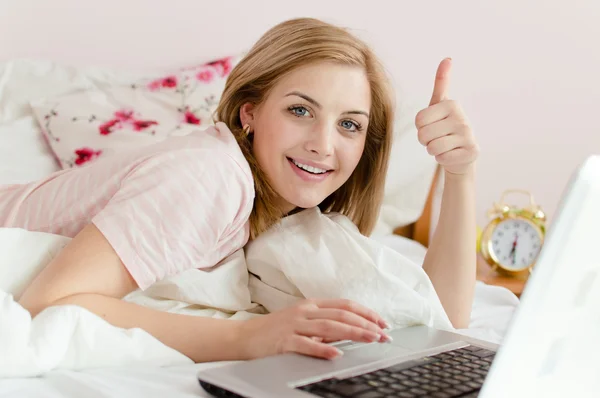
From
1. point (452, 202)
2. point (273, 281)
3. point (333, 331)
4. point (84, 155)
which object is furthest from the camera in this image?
point (84, 155)

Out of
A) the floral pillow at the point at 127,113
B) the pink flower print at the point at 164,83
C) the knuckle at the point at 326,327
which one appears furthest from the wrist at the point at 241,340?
the pink flower print at the point at 164,83

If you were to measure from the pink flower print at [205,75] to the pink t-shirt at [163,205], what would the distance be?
0.79 m

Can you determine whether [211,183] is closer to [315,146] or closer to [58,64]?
[315,146]

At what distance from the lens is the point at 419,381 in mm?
724

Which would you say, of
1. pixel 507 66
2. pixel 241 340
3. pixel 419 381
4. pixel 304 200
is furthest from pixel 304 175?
pixel 507 66

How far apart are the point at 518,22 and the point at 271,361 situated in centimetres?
193

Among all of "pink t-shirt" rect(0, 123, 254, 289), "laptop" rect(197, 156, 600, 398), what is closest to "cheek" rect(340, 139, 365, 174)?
"pink t-shirt" rect(0, 123, 254, 289)

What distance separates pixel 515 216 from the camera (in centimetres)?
209

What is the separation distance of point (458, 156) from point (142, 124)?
91cm

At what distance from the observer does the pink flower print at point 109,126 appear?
5.98ft

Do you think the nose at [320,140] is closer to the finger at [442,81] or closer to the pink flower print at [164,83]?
the finger at [442,81]

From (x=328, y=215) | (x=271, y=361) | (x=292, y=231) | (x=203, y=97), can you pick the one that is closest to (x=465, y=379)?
(x=271, y=361)

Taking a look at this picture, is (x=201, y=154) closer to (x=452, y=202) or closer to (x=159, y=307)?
(x=159, y=307)

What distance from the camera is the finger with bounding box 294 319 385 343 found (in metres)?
0.84
